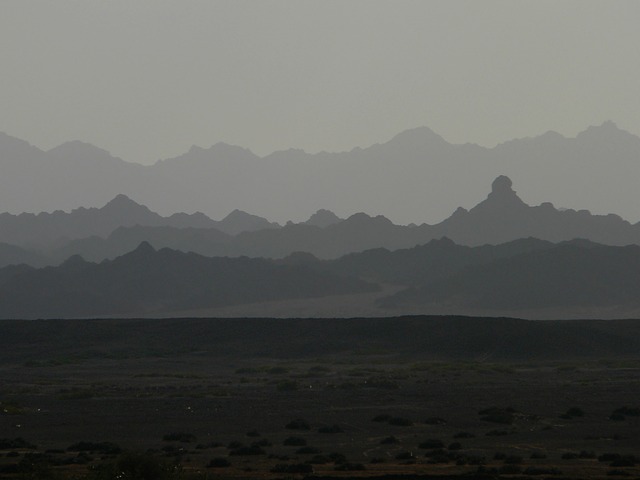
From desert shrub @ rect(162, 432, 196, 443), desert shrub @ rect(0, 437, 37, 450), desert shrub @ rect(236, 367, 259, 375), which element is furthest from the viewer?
desert shrub @ rect(236, 367, 259, 375)

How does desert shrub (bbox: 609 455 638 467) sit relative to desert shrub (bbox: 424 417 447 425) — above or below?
below

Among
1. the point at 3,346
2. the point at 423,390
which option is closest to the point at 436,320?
the point at 3,346

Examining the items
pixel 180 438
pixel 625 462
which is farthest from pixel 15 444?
pixel 625 462

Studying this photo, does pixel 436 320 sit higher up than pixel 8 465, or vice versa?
pixel 436 320

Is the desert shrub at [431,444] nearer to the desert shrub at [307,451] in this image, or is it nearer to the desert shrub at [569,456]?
the desert shrub at [307,451]

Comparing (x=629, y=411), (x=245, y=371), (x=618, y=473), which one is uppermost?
(x=245, y=371)

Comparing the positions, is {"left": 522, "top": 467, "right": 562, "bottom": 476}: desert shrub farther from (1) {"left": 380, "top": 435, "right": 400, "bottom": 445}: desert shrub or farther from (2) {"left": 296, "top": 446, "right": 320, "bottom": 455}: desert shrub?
(1) {"left": 380, "top": 435, "right": 400, "bottom": 445}: desert shrub

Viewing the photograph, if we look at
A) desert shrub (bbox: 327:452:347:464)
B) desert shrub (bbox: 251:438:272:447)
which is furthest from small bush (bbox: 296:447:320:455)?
desert shrub (bbox: 251:438:272:447)

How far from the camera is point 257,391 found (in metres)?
68.7

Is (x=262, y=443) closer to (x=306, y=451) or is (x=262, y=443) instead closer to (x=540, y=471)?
(x=306, y=451)

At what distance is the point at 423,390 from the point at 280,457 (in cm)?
2962

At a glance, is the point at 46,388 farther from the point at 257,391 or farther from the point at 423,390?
the point at 423,390

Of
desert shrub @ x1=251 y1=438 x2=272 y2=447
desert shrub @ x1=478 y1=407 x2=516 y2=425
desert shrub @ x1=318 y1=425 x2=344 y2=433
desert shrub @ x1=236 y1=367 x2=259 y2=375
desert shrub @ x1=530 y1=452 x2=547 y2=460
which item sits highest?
desert shrub @ x1=236 y1=367 x2=259 y2=375

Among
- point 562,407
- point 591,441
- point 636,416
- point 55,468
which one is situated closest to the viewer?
point 55,468
